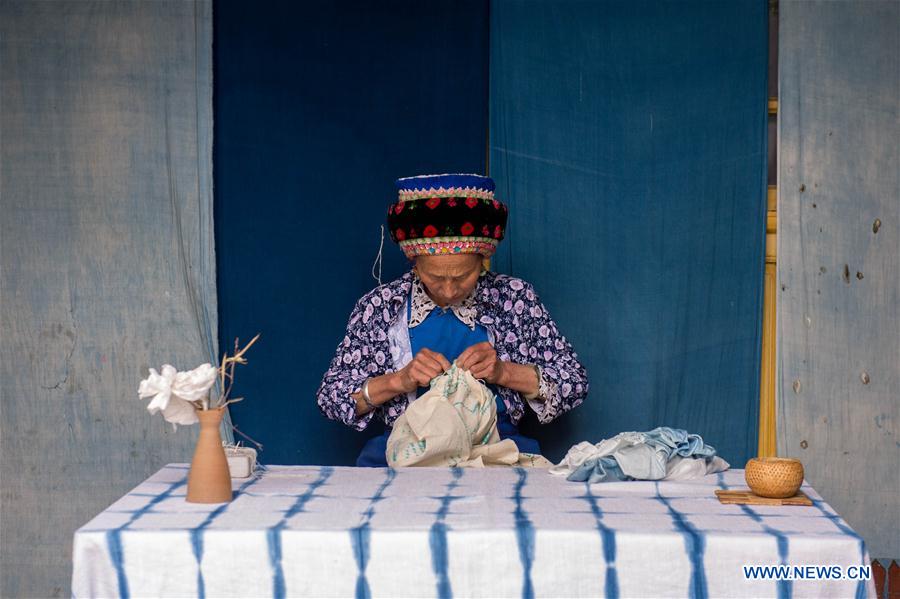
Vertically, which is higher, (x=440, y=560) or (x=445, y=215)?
(x=445, y=215)

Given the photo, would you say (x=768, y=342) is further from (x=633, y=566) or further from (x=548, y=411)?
(x=633, y=566)

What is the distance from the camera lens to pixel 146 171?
4062 mm

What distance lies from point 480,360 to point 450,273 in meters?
0.31

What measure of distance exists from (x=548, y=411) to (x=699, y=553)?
1468mm

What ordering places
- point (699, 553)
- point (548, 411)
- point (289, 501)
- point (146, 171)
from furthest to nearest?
point (146, 171) < point (548, 411) < point (289, 501) < point (699, 553)

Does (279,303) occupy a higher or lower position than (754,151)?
lower

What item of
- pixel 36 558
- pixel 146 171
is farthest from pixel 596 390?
pixel 36 558

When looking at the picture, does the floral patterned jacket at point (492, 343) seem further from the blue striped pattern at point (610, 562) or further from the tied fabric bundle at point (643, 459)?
the blue striped pattern at point (610, 562)

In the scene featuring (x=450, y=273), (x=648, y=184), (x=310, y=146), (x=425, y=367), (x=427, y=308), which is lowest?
(x=425, y=367)

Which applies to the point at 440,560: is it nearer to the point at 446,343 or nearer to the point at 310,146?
the point at 446,343

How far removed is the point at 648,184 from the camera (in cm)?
412

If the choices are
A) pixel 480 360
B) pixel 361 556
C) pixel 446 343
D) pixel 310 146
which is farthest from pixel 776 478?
pixel 310 146

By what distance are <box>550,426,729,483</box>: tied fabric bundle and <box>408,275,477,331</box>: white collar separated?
102cm

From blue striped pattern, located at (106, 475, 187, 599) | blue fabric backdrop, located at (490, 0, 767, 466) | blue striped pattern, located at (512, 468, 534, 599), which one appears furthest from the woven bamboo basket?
blue fabric backdrop, located at (490, 0, 767, 466)
